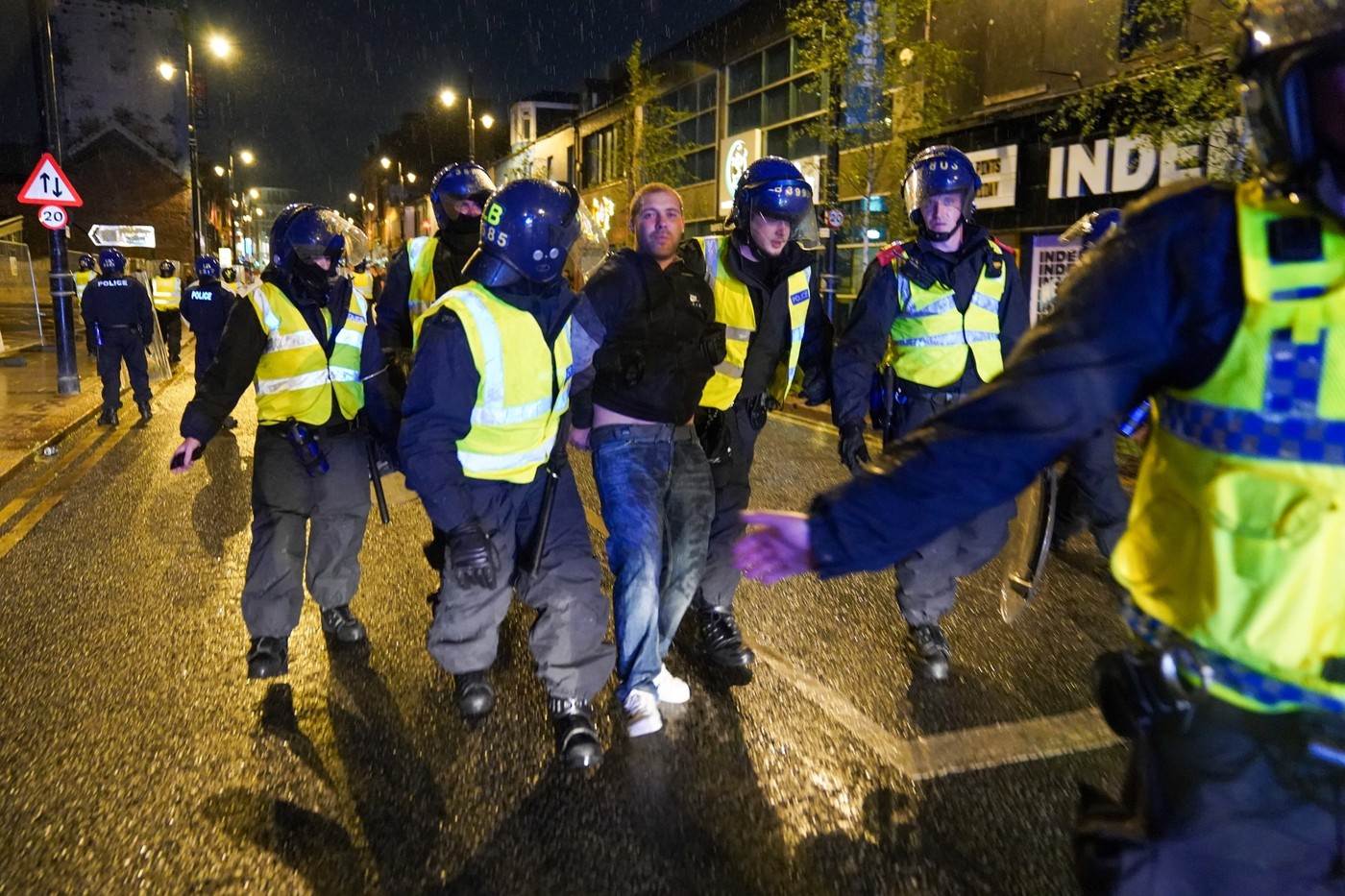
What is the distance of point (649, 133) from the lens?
26.8m

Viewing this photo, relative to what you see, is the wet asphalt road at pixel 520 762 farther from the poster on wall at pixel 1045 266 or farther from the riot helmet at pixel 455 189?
the poster on wall at pixel 1045 266

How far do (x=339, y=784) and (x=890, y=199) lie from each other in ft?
49.1

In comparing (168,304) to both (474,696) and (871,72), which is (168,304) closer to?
(871,72)

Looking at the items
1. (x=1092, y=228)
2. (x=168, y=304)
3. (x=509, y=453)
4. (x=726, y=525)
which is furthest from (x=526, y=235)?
(x=168, y=304)

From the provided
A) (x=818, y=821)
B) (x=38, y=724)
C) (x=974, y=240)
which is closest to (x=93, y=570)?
(x=38, y=724)

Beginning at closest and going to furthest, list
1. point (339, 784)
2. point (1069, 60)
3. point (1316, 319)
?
point (1316, 319) < point (339, 784) < point (1069, 60)

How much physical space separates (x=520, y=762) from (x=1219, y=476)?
270 centimetres

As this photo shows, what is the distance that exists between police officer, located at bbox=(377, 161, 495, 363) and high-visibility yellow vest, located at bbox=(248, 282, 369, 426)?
76cm

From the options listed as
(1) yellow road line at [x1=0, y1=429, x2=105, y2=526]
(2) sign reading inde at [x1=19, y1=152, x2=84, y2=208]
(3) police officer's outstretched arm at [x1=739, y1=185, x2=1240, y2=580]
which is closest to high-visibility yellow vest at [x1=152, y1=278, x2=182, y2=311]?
(2) sign reading inde at [x1=19, y1=152, x2=84, y2=208]

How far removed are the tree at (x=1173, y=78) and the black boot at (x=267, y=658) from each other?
718 centimetres

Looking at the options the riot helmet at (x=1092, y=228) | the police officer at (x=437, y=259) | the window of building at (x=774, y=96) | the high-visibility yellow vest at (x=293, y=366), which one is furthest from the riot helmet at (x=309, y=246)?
the window of building at (x=774, y=96)

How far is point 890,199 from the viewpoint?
A: 657 inches

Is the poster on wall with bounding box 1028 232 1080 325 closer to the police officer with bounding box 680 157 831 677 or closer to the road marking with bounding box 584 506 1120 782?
the police officer with bounding box 680 157 831 677

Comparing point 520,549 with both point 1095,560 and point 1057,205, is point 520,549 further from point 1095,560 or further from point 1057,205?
point 1057,205
